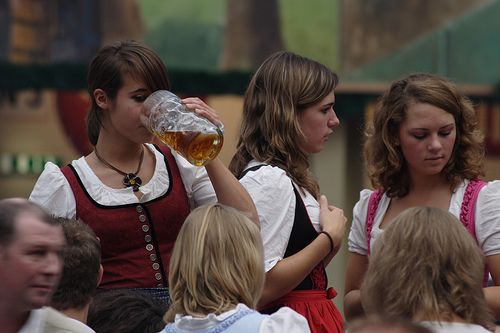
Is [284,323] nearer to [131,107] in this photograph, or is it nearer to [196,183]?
[196,183]

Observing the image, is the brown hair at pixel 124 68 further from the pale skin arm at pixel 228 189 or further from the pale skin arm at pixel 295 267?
the pale skin arm at pixel 295 267

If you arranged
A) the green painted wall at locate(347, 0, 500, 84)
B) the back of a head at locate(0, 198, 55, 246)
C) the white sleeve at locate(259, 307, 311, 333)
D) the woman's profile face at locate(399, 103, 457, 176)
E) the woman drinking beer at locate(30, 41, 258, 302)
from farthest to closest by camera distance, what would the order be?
the green painted wall at locate(347, 0, 500, 84) < the woman's profile face at locate(399, 103, 457, 176) < the woman drinking beer at locate(30, 41, 258, 302) < the white sleeve at locate(259, 307, 311, 333) < the back of a head at locate(0, 198, 55, 246)

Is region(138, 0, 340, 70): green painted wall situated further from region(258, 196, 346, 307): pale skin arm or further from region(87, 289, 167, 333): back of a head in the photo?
region(87, 289, 167, 333): back of a head

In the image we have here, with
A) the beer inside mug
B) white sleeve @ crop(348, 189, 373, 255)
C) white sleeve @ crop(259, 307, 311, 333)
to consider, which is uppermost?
the beer inside mug

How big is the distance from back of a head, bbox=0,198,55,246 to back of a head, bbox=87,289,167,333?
0.52 metres

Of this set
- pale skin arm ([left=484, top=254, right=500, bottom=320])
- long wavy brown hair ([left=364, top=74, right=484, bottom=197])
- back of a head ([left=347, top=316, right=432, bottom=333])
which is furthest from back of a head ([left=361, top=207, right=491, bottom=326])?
long wavy brown hair ([left=364, top=74, right=484, bottom=197])

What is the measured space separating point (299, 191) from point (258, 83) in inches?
16.8

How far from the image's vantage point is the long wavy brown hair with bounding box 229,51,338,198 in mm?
4098

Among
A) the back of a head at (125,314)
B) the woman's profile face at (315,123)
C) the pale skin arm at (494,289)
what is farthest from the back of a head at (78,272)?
the pale skin arm at (494,289)

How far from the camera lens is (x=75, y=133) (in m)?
10.4

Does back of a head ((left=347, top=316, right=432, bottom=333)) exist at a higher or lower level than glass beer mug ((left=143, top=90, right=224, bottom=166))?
lower

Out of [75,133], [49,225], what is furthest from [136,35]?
[49,225]

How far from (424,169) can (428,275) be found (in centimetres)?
104

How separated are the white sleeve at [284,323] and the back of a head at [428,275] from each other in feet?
0.76
